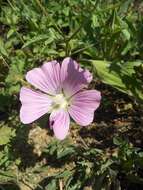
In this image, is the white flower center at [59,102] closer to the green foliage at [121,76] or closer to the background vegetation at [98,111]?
the background vegetation at [98,111]

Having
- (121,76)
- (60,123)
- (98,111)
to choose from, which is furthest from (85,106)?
(98,111)

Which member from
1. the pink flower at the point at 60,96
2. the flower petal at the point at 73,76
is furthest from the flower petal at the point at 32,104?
the flower petal at the point at 73,76

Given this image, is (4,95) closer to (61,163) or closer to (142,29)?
(61,163)

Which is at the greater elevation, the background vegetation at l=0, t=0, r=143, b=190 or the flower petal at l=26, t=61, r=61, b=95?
the flower petal at l=26, t=61, r=61, b=95

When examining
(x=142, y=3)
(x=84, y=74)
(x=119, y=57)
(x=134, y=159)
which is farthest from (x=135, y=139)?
(x=142, y=3)

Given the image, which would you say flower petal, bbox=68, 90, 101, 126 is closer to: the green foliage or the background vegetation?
the background vegetation

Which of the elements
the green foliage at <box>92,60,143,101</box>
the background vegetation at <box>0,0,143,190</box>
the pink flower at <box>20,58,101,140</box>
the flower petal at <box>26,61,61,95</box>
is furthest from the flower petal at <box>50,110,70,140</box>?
the green foliage at <box>92,60,143,101</box>

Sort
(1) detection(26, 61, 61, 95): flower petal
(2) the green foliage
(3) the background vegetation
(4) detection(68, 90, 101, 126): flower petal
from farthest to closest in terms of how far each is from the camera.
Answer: (2) the green foliage < (3) the background vegetation < (1) detection(26, 61, 61, 95): flower petal < (4) detection(68, 90, 101, 126): flower petal
